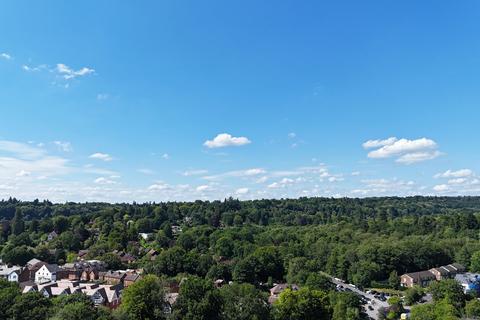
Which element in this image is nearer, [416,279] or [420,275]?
[416,279]

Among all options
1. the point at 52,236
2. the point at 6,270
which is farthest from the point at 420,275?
the point at 52,236

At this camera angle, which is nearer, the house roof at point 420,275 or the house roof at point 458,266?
the house roof at point 420,275

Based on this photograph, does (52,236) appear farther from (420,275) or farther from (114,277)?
(420,275)

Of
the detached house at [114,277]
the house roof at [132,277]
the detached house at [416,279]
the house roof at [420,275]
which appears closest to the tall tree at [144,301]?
the house roof at [132,277]

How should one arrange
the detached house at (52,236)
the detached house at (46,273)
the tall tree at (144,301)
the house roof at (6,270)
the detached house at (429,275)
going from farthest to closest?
the detached house at (52,236) → the detached house at (429,275) → the detached house at (46,273) → the house roof at (6,270) → the tall tree at (144,301)

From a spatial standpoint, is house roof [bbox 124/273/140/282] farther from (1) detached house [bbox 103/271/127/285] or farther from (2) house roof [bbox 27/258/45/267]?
(2) house roof [bbox 27/258/45/267]

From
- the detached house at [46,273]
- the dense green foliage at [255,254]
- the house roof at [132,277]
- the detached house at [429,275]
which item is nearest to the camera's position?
the dense green foliage at [255,254]

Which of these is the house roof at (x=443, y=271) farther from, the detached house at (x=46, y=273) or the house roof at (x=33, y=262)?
the house roof at (x=33, y=262)

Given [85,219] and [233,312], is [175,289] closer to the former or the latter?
[233,312]
